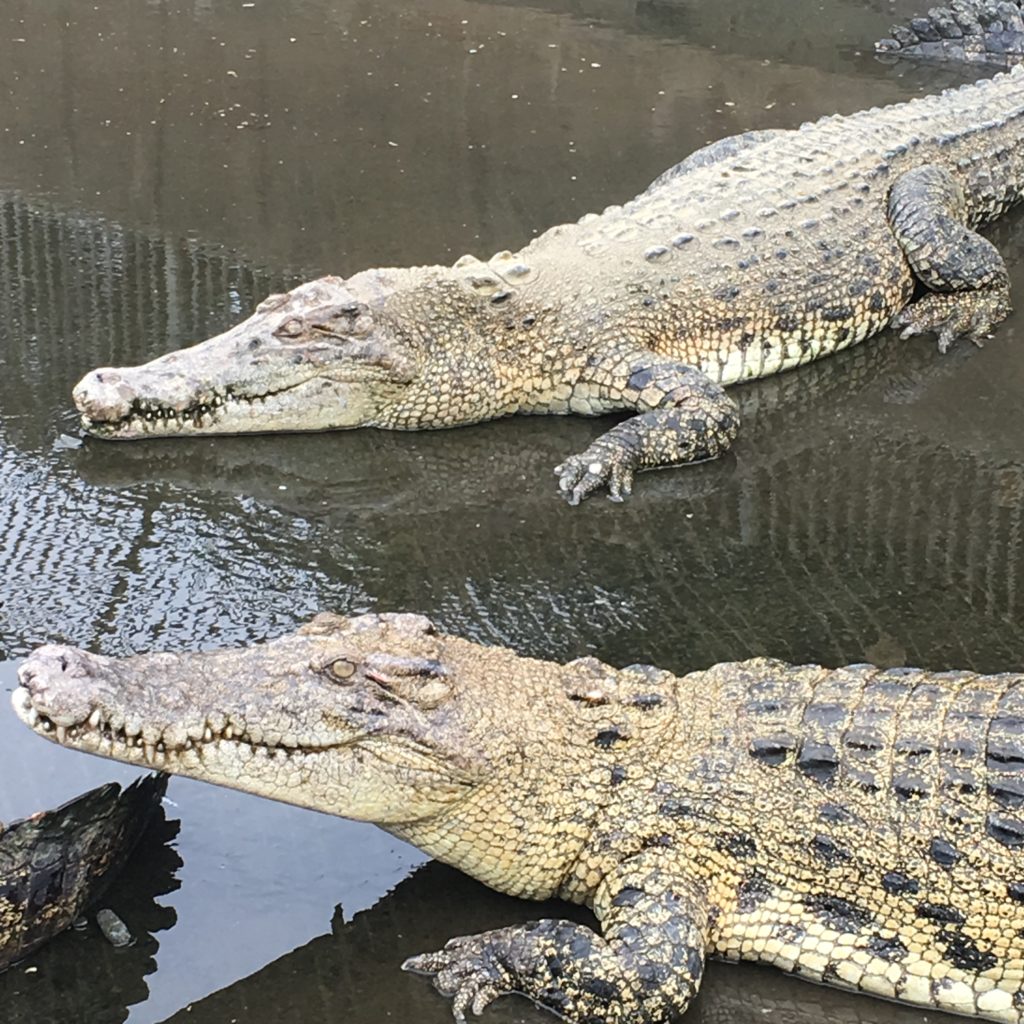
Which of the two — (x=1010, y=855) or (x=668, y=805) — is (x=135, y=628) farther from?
(x=1010, y=855)

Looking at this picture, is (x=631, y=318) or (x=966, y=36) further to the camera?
(x=966, y=36)

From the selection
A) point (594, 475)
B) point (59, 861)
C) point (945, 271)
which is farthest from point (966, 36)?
point (59, 861)

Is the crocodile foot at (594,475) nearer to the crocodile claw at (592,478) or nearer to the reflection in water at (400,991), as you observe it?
the crocodile claw at (592,478)

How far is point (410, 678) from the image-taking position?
3.57 meters

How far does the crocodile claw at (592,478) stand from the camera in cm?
559

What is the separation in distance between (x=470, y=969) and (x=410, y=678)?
2.24 ft

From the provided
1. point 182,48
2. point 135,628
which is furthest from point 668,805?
point 182,48

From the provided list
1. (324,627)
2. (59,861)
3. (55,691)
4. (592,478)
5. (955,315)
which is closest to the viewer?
(55,691)

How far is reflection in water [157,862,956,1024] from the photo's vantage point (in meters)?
3.46

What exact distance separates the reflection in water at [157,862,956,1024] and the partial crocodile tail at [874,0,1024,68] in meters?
8.35

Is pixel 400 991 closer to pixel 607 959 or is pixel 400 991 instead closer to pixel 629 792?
pixel 607 959

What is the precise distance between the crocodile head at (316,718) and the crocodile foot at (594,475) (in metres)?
2.01

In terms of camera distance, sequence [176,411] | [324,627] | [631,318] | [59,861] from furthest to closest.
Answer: [631,318] < [176,411] < [324,627] < [59,861]

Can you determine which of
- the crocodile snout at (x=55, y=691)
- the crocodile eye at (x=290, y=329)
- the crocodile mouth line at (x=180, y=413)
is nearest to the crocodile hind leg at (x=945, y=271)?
the crocodile eye at (x=290, y=329)
